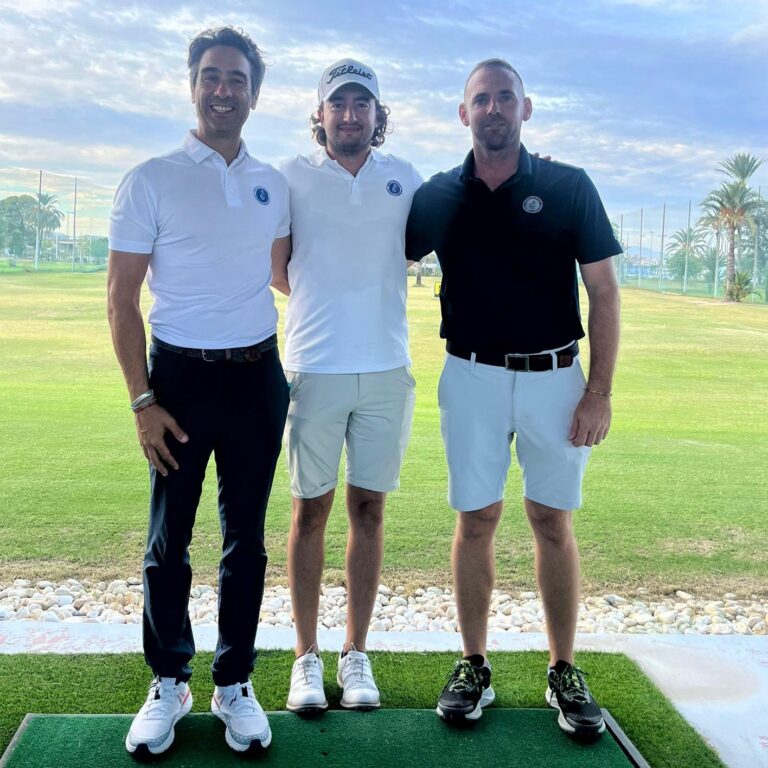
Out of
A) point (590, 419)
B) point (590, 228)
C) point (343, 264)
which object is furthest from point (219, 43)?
point (590, 419)

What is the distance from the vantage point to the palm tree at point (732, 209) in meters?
31.0

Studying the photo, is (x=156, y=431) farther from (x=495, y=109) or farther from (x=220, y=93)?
(x=495, y=109)

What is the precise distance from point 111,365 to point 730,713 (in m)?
15.3

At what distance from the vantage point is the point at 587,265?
2.62m

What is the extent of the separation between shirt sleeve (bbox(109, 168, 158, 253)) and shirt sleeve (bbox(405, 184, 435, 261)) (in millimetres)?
846

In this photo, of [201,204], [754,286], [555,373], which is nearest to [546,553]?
[555,373]

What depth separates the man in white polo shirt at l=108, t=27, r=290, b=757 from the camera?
2.36 meters

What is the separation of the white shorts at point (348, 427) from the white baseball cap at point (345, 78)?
0.91 metres

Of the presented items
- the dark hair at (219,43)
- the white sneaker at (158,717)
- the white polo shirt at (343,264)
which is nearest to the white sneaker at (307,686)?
the white sneaker at (158,717)

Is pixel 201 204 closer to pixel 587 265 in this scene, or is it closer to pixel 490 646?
pixel 587 265

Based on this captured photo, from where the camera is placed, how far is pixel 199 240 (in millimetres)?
2365

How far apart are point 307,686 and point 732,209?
3265cm

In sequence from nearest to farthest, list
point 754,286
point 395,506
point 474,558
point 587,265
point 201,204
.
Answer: point 201,204 < point 587,265 < point 474,558 < point 395,506 < point 754,286

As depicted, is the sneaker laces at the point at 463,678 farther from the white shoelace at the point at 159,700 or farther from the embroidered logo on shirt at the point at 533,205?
the embroidered logo on shirt at the point at 533,205
